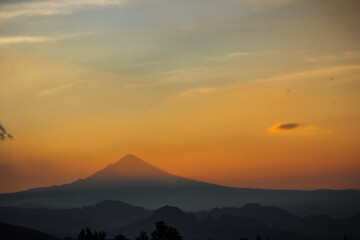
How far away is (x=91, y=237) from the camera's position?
10069cm

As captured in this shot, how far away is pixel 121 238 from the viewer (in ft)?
280

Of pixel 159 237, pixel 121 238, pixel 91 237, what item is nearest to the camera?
pixel 121 238

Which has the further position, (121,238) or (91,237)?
(91,237)

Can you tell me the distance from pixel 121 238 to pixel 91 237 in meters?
17.2

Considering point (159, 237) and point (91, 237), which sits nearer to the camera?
point (159, 237)

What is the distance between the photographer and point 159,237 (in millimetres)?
93938

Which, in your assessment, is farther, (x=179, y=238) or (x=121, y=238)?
(x=179, y=238)

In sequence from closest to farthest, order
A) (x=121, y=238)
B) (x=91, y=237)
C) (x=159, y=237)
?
(x=121, y=238) < (x=159, y=237) < (x=91, y=237)

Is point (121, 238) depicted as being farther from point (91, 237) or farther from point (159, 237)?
point (91, 237)

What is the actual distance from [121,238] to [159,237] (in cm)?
1033

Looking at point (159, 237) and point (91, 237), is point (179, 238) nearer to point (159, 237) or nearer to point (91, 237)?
point (159, 237)

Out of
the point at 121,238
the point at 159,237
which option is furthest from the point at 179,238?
the point at 121,238

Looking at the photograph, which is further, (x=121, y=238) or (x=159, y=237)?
(x=159, y=237)
